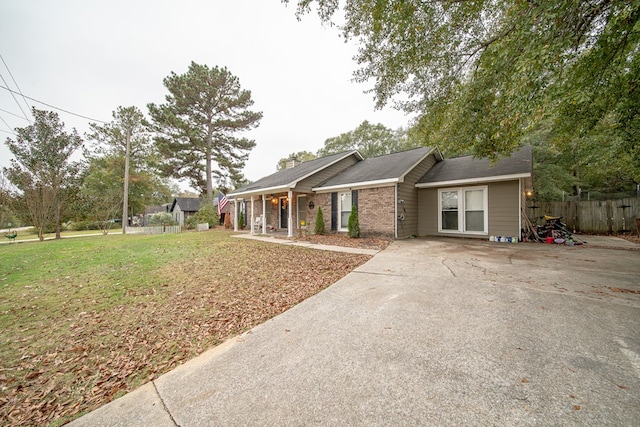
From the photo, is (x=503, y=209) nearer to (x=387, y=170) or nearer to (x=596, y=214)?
(x=387, y=170)

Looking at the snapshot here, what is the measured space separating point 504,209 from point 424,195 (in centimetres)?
299

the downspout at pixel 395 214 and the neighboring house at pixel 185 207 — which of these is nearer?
the downspout at pixel 395 214

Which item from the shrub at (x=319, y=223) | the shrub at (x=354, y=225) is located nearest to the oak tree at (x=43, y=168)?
the shrub at (x=319, y=223)

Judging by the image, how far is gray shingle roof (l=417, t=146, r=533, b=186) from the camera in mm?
8648

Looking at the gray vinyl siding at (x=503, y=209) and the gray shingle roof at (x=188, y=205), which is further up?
the gray shingle roof at (x=188, y=205)

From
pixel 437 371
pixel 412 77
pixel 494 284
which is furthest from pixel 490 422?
pixel 412 77

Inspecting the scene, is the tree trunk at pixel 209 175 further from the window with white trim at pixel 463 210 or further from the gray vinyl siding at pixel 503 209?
the gray vinyl siding at pixel 503 209

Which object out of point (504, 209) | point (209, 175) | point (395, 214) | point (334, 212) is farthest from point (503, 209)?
point (209, 175)

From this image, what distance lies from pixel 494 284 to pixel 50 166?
2160 centimetres

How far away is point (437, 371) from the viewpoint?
1988mm

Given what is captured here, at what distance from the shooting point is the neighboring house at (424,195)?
28.9 ft

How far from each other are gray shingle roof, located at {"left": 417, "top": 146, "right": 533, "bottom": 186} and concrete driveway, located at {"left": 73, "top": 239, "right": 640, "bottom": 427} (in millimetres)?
5782

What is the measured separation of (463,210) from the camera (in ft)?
31.9

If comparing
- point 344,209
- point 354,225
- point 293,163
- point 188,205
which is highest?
point 293,163
